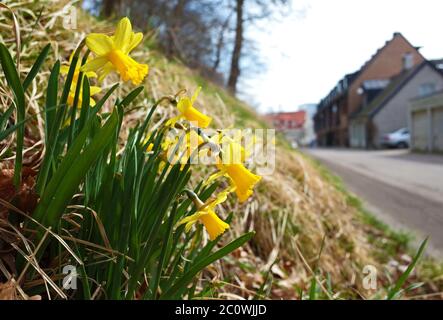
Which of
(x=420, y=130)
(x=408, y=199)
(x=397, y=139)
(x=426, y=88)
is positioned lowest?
(x=408, y=199)

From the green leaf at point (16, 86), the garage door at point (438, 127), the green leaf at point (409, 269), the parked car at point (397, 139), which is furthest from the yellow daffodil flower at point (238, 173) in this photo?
the parked car at point (397, 139)

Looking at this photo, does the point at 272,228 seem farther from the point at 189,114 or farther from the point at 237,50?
the point at 237,50

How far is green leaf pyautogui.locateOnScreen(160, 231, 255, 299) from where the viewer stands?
64 centimetres

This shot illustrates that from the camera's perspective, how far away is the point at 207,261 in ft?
2.14

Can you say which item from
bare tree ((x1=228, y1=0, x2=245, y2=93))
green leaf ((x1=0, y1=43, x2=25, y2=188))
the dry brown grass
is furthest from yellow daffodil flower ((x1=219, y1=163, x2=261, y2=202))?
bare tree ((x1=228, y1=0, x2=245, y2=93))

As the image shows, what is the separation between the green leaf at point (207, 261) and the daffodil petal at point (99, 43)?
342 mm

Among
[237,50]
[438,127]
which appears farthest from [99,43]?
[438,127]

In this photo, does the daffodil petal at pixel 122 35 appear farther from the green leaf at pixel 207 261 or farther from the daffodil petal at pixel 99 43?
the green leaf at pixel 207 261

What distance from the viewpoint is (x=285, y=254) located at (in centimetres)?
177

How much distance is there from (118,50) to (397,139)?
21281mm

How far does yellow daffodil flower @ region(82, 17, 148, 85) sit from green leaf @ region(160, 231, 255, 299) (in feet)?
0.91
